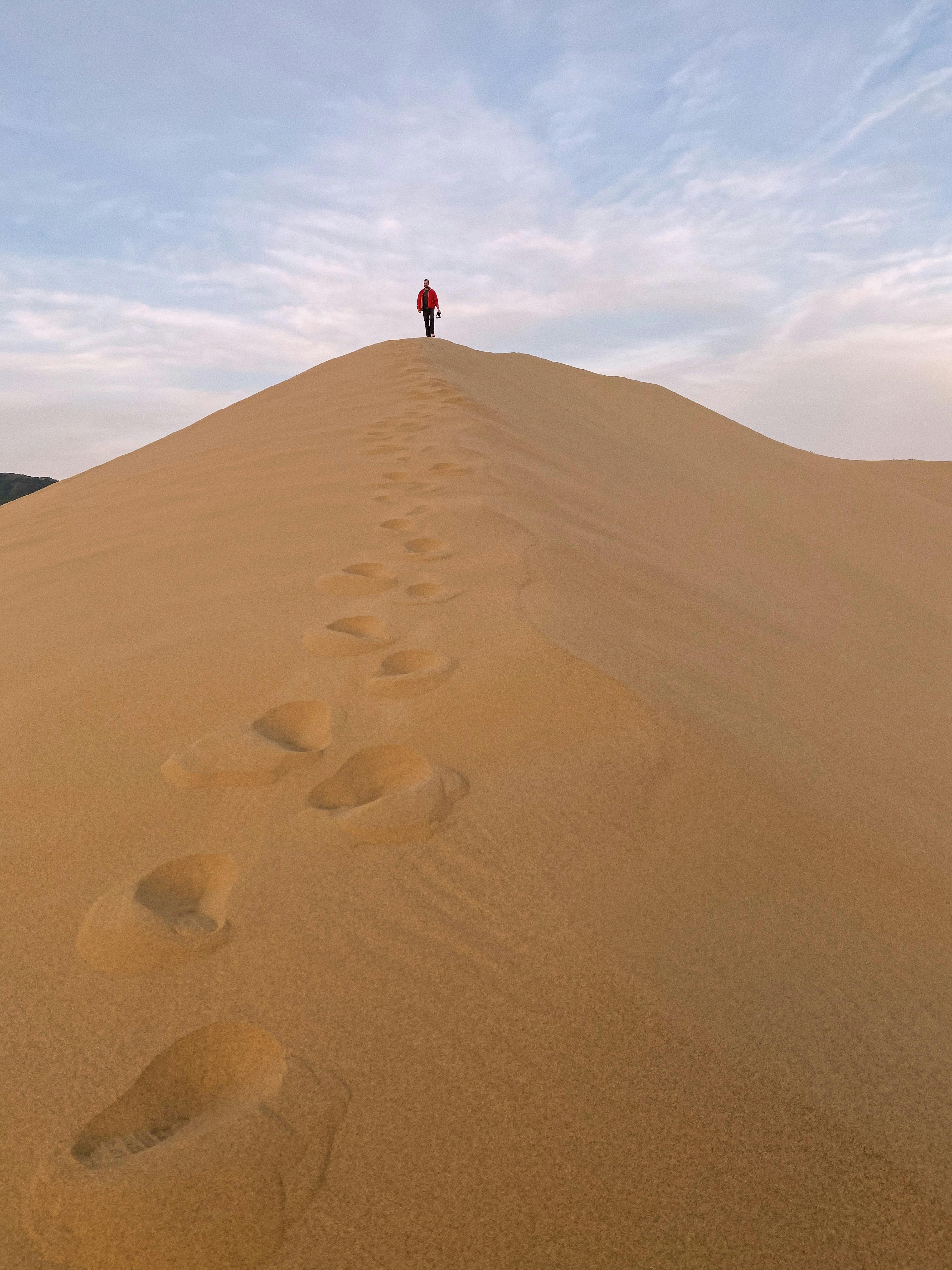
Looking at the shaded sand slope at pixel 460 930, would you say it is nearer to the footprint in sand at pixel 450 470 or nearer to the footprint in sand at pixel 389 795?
the footprint in sand at pixel 389 795

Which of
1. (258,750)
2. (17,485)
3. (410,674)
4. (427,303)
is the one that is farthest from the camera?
(17,485)

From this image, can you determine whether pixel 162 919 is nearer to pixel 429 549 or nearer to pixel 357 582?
pixel 357 582

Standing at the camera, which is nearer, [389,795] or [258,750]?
[389,795]

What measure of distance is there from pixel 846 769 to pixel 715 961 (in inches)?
32.2

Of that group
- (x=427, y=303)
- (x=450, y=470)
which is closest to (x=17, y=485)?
(x=427, y=303)

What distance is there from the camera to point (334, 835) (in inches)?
45.3

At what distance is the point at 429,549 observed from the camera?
2465 millimetres

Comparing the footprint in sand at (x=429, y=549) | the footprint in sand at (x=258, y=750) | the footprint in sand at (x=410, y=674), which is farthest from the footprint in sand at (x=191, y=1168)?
the footprint in sand at (x=429, y=549)

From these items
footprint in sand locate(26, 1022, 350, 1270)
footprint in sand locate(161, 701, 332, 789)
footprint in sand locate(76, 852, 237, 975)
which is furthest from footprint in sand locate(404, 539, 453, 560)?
footprint in sand locate(26, 1022, 350, 1270)

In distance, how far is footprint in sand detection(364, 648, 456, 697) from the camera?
5.09ft

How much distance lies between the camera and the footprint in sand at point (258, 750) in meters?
1.30

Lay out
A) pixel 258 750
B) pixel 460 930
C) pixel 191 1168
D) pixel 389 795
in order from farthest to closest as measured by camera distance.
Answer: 1. pixel 258 750
2. pixel 389 795
3. pixel 460 930
4. pixel 191 1168

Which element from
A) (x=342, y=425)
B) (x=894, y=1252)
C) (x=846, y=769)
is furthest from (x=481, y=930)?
(x=342, y=425)

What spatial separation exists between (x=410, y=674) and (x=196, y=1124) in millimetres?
927
